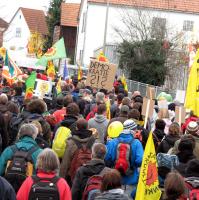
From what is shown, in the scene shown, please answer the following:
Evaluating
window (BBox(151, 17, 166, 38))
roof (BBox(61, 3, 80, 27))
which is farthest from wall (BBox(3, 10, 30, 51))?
window (BBox(151, 17, 166, 38))

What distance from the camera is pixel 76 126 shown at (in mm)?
10211

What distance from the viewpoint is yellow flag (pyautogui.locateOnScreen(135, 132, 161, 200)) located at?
7.57m

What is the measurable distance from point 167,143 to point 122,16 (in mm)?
37485

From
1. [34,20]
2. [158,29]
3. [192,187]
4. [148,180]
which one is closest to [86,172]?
[148,180]

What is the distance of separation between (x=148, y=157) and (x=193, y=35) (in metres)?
38.3

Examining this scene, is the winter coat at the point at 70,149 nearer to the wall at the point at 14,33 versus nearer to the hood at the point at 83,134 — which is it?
the hood at the point at 83,134

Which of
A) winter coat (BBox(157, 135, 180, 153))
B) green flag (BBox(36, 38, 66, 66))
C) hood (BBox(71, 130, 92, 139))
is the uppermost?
green flag (BBox(36, 38, 66, 66))

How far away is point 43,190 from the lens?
704cm

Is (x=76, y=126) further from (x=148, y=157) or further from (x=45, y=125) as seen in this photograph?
(x=148, y=157)

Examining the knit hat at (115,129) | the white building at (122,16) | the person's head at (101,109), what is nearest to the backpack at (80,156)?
the knit hat at (115,129)

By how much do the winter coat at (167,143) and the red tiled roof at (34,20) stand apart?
80.1 metres

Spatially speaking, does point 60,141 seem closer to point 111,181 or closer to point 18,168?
point 18,168

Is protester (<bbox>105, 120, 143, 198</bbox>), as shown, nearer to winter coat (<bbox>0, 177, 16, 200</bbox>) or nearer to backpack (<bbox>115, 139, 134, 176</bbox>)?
backpack (<bbox>115, 139, 134, 176</bbox>)

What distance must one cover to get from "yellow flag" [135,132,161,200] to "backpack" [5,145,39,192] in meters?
1.45
